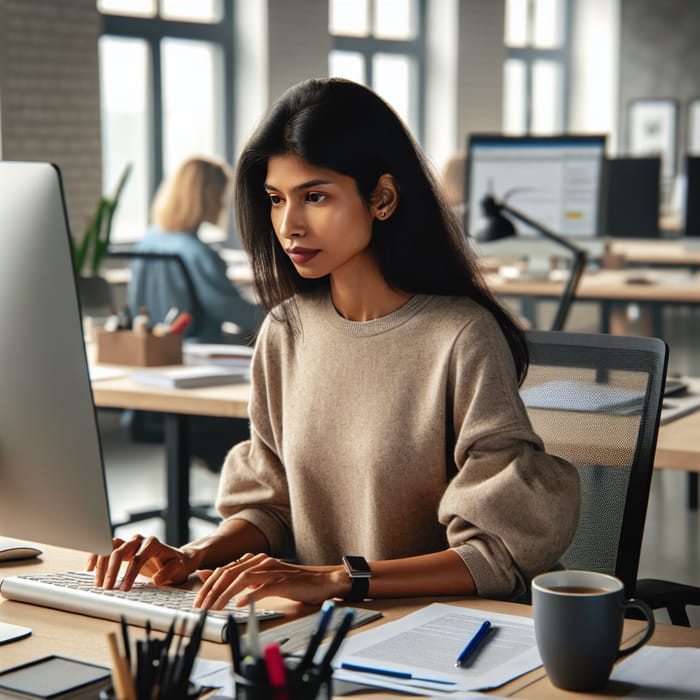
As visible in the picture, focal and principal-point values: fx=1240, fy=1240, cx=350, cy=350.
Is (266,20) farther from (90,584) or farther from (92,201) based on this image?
(90,584)

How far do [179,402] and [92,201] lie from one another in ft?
11.5

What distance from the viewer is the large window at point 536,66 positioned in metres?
11.1

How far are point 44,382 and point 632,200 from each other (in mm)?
5895

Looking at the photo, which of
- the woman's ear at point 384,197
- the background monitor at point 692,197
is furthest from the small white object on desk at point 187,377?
the background monitor at point 692,197

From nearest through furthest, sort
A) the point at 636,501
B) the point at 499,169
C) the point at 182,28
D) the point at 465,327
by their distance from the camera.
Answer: the point at 465,327
the point at 636,501
the point at 499,169
the point at 182,28

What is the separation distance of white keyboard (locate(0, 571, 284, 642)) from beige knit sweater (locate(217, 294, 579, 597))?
0.28 meters

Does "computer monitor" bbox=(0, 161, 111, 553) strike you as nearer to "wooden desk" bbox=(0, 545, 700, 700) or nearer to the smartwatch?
"wooden desk" bbox=(0, 545, 700, 700)

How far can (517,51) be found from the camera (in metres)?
11.1

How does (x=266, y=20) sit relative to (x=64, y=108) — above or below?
above

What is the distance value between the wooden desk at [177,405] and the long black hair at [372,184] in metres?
1.06

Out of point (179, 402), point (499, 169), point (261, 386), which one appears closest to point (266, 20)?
point (499, 169)

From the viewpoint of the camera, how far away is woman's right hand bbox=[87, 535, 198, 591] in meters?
1.28

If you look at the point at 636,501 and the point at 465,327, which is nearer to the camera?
the point at 465,327

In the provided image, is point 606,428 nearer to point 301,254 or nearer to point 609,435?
point 609,435
